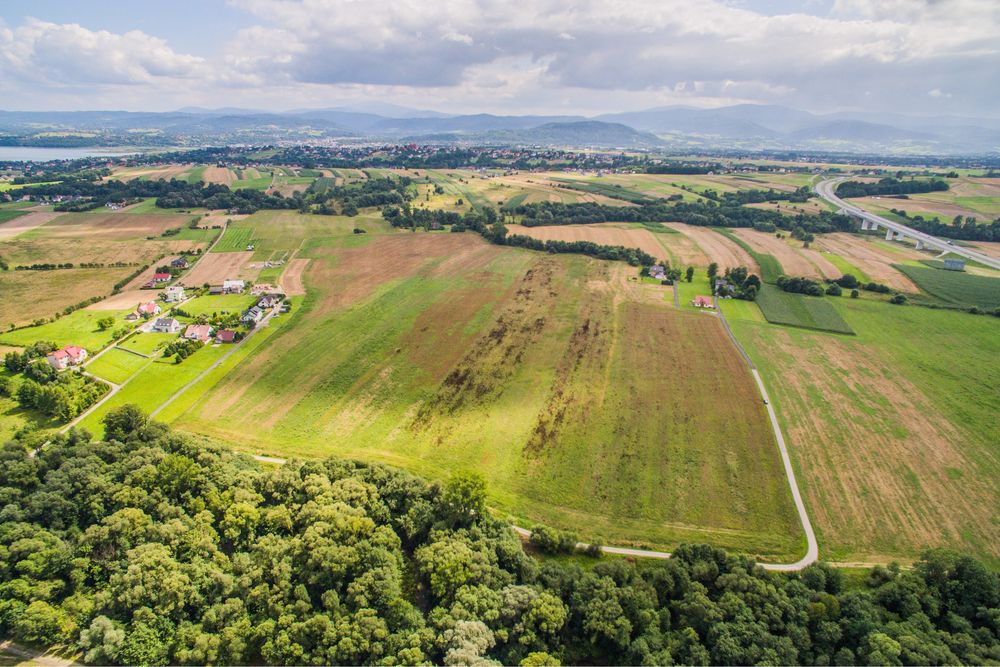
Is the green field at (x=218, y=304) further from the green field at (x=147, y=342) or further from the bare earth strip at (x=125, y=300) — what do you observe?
the bare earth strip at (x=125, y=300)

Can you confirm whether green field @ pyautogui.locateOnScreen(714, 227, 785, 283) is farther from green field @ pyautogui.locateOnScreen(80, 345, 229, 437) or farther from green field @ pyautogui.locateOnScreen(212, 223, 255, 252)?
green field @ pyautogui.locateOnScreen(212, 223, 255, 252)

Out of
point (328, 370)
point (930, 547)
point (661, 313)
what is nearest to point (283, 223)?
point (328, 370)

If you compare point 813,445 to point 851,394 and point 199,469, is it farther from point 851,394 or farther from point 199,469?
point 199,469

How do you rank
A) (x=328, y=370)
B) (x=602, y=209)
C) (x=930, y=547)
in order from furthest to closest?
(x=602, y=209) < (x=328, y=370) < (x=930, y=547)

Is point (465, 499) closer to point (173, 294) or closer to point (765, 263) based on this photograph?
point (173, 294)

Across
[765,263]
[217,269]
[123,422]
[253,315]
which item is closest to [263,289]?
[253,315]
